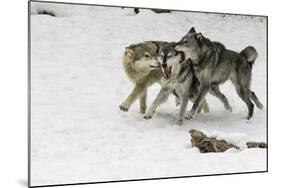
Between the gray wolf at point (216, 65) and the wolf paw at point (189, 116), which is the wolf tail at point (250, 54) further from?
the wolf paw at point (189, 116)

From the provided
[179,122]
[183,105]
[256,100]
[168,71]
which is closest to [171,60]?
[168,71]

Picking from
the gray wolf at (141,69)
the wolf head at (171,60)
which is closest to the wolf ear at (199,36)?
the wolf head at (171,60)

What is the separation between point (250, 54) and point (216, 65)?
1.00ft

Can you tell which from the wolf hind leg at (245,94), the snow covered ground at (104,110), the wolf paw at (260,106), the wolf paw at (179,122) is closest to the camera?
the snow covered ground at (104,110)

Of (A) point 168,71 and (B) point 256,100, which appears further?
(B) point 256,100

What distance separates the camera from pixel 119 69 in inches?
137

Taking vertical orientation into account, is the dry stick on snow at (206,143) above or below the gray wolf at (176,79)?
below

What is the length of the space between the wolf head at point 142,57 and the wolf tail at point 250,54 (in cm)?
70

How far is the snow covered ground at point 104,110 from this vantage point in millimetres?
3271

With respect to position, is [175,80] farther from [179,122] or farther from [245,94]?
[245,94]

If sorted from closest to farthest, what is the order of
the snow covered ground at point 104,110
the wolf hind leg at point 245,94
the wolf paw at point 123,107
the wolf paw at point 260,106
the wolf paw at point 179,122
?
1. the snow covered ground at point 104,110
2. the wolf paw at point 123,107
3. the wolf paw at point 179,122
4. the wolf hind leg at point 245,94
5. the wolf paw at point 260,106

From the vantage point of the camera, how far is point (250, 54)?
386 centimetres

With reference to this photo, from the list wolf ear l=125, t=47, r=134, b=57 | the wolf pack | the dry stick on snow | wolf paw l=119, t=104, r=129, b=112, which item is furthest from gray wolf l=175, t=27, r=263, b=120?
wolf paw l=119, t=104, r=129, b=112

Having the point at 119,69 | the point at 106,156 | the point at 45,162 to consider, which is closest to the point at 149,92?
the point at 119,69
